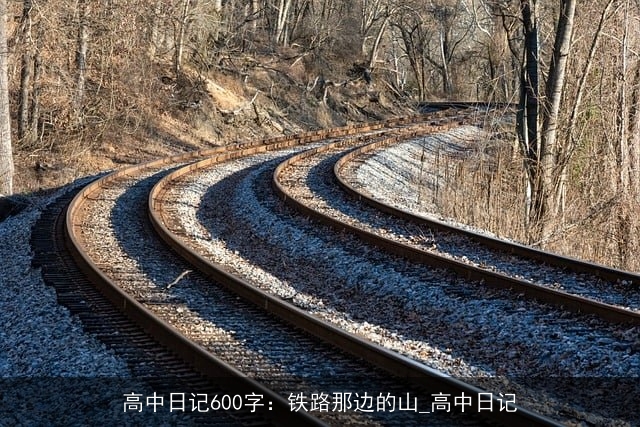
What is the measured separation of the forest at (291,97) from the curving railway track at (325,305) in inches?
182

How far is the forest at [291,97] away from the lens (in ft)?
60.4

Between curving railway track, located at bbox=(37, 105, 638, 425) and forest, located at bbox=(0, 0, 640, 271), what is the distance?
461cm

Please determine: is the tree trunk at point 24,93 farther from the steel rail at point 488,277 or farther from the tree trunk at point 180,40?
the steel rail at point 488,277

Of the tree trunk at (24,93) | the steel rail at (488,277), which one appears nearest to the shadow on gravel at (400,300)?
the steel rail at (488,277)

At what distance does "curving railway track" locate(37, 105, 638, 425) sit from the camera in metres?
6.57

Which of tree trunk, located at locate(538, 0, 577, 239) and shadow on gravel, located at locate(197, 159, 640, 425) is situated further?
tree trunk, located at locate(538, 0, 577, 239)

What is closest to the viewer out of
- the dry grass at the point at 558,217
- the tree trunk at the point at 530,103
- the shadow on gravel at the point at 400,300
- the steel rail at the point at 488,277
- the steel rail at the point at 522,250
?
the shadow on gravel at the point at 400,300

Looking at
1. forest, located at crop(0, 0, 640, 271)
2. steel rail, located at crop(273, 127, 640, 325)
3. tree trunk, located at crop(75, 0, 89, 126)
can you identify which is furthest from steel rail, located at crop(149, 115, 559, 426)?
tree trunk, located at crop(75, 0, 89, 126)

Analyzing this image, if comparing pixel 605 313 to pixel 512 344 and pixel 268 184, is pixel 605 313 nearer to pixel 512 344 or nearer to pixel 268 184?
pixel 512 344

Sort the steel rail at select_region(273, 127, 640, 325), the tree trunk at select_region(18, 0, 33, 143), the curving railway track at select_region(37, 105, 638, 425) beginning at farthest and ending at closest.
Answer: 1. the tree trunk at select_region(18, 0, 33, 143)
2. the steel rail at select_region(273, 127, 640, 325)
3. the curving railway track at select_region(37, 105, 638, 425)

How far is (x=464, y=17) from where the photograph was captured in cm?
6138

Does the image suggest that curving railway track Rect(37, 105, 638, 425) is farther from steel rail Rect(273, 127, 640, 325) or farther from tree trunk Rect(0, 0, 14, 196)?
tree trunk Rect(0, 0, 14, 196)

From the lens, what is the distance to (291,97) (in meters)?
38.9

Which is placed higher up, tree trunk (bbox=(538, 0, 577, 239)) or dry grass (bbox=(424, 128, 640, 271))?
tree trunk (bbox=(538, 0, 577, 239))
